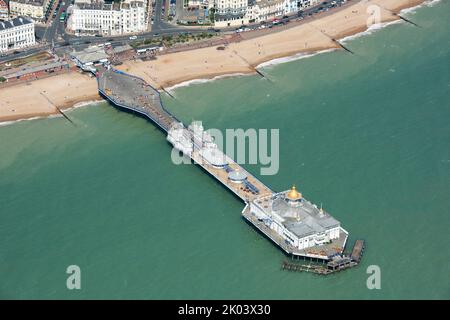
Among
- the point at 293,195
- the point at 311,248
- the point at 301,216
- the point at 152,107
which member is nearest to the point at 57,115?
the point at 152,107

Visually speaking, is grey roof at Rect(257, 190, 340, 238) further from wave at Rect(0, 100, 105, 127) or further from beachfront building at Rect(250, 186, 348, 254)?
wave at Rect(0, 100, 105, 127)

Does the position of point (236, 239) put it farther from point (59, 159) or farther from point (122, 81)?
point (122, 81)

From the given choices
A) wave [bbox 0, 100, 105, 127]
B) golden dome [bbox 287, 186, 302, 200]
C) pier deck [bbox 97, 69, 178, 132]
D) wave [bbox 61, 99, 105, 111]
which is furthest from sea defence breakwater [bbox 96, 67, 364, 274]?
wave [bbox 0, 100, 105, 127]

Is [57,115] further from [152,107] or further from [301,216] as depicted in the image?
[301,216]

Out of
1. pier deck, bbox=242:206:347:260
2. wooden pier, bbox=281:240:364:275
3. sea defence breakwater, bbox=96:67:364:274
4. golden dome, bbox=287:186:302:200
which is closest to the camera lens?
wooden pier, bbox=281:240:364:275

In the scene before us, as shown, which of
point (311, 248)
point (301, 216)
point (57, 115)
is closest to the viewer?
point (311, 248)

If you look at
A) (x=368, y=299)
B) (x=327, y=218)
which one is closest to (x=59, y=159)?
(x=327, y=218)

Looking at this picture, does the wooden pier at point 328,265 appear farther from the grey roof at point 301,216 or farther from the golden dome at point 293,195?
the golden dome at point 293,195

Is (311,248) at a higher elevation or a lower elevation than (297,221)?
lower
